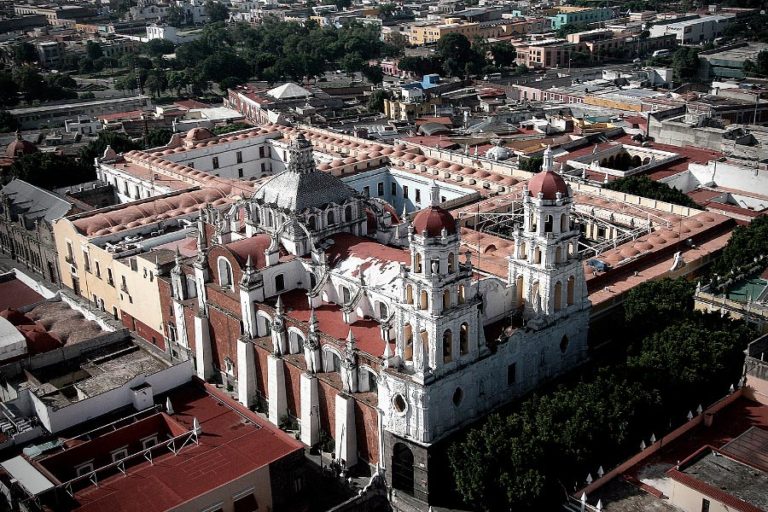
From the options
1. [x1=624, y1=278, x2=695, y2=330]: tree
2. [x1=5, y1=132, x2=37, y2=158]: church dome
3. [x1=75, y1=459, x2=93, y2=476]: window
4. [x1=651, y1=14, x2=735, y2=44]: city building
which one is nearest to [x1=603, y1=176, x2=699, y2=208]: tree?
[x1=624, y1=278, x2=695, y2=330]: tree

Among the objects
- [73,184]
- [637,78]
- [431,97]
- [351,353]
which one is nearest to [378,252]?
[351,353]

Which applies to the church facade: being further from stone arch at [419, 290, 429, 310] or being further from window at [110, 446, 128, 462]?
window at [110, 446, 128, 462]

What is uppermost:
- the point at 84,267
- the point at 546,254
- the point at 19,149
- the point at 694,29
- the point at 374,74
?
the point at 694,29

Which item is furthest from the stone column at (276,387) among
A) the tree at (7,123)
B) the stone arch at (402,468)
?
the tree at (7,123)

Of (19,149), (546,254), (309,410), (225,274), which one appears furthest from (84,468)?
(19,149)

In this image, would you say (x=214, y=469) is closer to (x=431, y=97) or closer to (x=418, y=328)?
(x=418, y=328)

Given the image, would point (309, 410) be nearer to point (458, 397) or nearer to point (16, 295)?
point (458, 397)

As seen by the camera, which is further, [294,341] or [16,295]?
[16,295]
